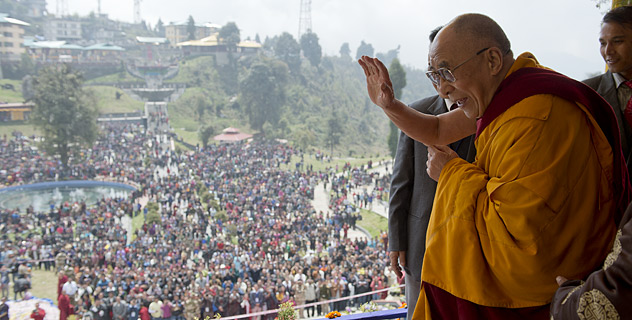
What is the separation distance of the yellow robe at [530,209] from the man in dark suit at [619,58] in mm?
395

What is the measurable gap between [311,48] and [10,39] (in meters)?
18.6

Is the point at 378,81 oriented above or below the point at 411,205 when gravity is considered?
above

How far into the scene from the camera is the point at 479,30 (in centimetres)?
76

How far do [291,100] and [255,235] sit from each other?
1796 centimetres

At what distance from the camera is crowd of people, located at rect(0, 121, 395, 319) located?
670 centimetres

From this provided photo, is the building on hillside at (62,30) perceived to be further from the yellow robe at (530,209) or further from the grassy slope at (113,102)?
the yellow robe at (530,209)

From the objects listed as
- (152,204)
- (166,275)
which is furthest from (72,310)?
(152,204)

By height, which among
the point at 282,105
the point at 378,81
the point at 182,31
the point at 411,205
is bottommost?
the point at 282,105

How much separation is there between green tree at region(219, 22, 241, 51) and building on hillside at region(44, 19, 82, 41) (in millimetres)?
10532

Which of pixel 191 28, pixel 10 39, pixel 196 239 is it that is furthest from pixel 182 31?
pixel 196 239

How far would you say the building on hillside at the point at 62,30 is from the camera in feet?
102

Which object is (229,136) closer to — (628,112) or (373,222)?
(373,222)

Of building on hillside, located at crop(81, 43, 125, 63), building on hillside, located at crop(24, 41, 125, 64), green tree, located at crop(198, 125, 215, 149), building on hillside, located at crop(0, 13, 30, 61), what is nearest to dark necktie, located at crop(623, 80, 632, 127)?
green tree, located at crop(198, 125, 215, 149)

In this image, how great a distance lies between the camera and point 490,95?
79cm
